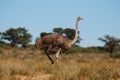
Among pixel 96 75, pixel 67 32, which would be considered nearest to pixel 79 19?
pixel 96 75

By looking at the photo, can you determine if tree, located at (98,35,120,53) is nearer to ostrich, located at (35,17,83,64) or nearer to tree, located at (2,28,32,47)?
tree, located at (2,28,32,47)

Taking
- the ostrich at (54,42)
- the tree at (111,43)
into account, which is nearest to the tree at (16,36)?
the tree at (111,43)

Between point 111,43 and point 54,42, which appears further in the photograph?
point 111,43

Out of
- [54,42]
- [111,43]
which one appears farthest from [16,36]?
[54,42]

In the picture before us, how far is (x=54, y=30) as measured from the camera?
4769cm

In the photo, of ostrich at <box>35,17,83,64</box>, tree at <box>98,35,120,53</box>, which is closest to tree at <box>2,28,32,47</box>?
tree at <box>98,35,120,53</box>

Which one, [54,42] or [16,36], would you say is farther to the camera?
[16,36]

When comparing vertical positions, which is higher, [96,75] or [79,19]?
[79,19]

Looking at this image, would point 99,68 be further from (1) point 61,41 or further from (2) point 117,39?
(2) point 117,39

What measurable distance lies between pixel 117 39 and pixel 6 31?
1512 cm

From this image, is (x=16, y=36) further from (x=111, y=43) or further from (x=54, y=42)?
(x=54, y=42)

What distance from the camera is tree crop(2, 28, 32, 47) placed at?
158 ft

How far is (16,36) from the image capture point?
159ft

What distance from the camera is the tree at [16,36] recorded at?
4812cm
